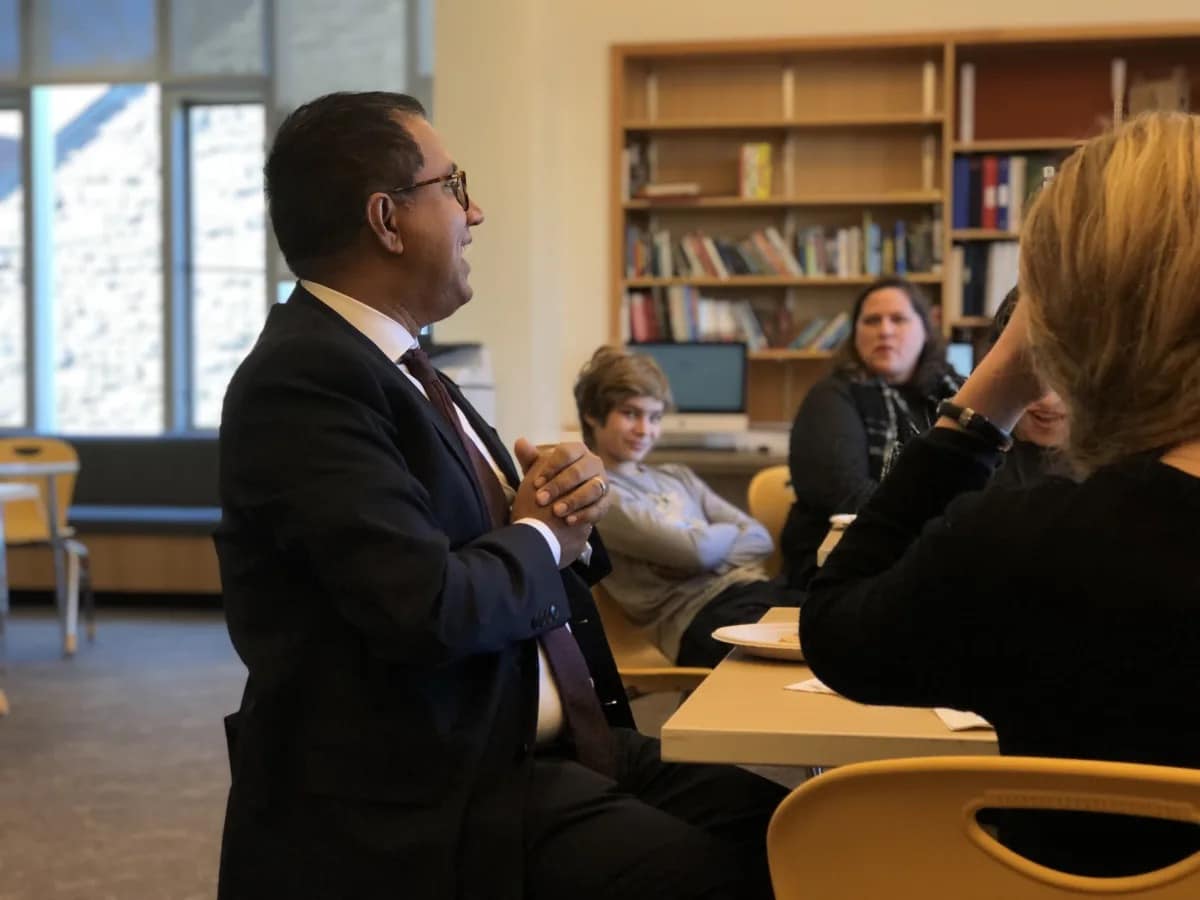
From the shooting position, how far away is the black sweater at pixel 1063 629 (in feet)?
2.98

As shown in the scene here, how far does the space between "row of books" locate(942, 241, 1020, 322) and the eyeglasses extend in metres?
4.43

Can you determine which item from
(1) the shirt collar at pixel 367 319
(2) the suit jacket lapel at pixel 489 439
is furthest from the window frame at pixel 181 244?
(1) the shirt collar at pixel 367 319

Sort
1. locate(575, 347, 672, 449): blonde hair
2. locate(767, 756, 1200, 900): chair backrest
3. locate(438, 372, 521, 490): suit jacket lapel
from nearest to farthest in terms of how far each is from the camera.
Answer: locate(767, 756, 1200, 900): chair backrest, locate(438, 372, 521, 490): suit jacket lapel, locate(575, 347, 672, 449): blonde hair

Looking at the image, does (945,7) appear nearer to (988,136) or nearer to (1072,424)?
(988,136)

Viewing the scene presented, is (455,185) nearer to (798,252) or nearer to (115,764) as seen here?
(115,764)

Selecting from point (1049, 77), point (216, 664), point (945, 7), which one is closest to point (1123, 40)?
point (1049, 77)

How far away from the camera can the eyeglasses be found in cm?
157

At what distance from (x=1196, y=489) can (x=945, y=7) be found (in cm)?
536

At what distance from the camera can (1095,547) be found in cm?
91

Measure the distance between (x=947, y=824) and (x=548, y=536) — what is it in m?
0.67

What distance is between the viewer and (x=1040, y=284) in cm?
97

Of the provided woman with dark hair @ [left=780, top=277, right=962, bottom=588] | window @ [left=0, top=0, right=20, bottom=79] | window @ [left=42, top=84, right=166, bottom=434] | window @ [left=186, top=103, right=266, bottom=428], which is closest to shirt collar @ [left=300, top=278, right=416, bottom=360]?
woman with dark hair @ [left=780, top=277, right=962, bottom=588]

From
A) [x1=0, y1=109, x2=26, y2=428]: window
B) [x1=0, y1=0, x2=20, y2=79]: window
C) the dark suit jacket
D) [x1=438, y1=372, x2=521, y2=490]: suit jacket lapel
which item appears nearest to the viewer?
the dark suit jacket

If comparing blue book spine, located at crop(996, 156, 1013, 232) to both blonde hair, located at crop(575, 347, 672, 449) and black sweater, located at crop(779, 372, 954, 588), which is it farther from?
blonde hair, located at crop(575, 347, 672, 449)
